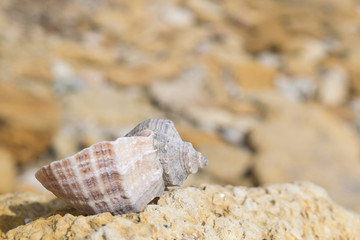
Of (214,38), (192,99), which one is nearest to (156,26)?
(214,38)

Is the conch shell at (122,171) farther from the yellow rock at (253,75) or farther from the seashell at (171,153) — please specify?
the yellow rock at (253,75)

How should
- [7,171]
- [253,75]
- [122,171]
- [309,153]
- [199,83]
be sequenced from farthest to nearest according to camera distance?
[253,75], [199,83], [309,153], [7,171], [122,171]

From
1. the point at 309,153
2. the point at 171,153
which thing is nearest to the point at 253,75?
the point at 309,153

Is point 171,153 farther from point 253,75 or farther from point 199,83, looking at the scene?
point 253,75

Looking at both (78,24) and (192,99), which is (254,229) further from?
(78,24)

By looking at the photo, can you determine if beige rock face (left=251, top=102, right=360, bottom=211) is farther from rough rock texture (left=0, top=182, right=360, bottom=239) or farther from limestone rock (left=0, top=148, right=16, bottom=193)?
limestone rock (left=0, top=148, right=16, bottom=193)

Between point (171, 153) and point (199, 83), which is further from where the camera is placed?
point (199, 83)
